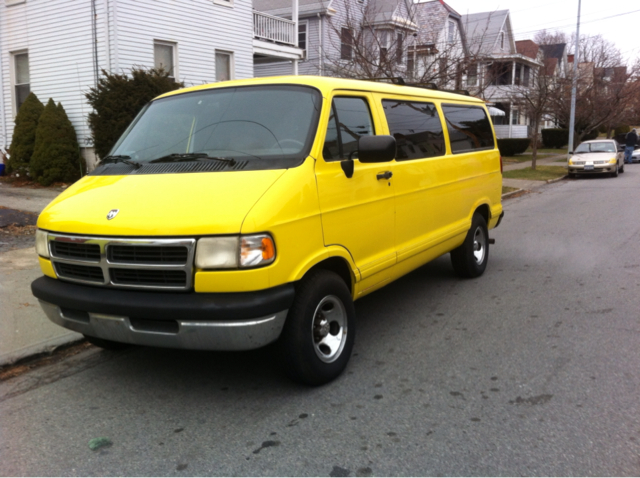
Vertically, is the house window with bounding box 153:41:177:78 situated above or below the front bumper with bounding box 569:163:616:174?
above

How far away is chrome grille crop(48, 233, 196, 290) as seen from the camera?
11.3ft

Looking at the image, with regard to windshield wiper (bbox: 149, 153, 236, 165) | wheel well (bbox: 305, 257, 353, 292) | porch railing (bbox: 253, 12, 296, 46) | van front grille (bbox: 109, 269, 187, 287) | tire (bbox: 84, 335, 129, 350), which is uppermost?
porch railing (bbox: 253, 12, 296, 46)

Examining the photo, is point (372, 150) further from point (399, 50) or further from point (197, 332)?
point (399, 50)

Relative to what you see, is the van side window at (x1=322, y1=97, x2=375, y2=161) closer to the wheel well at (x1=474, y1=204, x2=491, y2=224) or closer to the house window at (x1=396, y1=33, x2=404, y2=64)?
the wheel well at (x1=474, y1=204, x2=491, y2=224)

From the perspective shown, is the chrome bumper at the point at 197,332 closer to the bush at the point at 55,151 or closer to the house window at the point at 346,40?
the house window at the point at 346,40

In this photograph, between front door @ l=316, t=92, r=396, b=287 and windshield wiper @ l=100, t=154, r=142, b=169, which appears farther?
windshield wiper @ l=100, t=154, r=142, b=169

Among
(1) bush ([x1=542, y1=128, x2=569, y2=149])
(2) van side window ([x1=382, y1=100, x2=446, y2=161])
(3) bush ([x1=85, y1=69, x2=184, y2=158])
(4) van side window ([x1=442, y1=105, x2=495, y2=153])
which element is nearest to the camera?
(2) van side window ([x1=382, y1=100, x2=446, y2=161])

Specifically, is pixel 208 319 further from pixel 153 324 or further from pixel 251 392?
pixel 251 392

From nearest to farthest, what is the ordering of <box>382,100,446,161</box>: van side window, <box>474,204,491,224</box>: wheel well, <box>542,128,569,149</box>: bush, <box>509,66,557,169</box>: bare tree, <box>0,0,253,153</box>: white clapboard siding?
1. <box>382,100,446,161</box>: van side window
2. <box>474,204,491,224</box>: wheel well
3. <box>0,0,253,153</box>: white clapboard siding
4. <box>509,66,557,169</box>: bare tree
5. <box>542,128,569,149</box>: bush

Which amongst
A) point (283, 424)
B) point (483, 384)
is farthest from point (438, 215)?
point (283, 424)

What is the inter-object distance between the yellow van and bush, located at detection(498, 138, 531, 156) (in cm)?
3177

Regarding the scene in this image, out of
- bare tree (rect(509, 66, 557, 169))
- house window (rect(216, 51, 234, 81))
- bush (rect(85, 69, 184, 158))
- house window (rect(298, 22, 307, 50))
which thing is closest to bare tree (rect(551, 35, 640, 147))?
bare tree (rect(509, 66, 557, 169))

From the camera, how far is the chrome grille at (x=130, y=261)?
344 cm

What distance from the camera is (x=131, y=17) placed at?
49.1ft
